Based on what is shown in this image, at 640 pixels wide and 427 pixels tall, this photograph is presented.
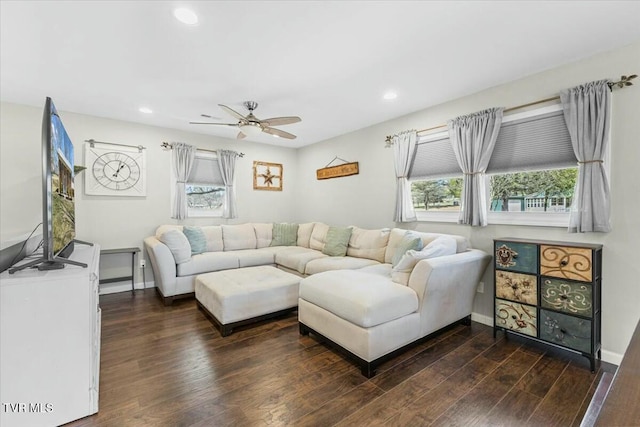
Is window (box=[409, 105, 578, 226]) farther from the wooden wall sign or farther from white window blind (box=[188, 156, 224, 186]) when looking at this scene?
white window blind (box=[188, 156, 224, 186])

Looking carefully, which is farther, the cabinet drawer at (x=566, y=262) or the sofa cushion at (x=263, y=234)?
the sofa cushion at (x=263, y=234)

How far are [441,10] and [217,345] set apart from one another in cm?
316

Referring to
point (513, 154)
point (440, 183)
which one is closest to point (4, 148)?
point (440, 183)

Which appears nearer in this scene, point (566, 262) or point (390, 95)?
point (566, 262)

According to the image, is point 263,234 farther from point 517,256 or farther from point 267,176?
point 517,256

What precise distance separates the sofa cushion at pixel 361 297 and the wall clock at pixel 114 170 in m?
3.36

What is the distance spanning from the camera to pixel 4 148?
352cm

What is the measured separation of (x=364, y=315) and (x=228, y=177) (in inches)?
153

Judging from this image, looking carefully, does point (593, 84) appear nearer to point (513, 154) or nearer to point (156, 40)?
point (513, 154)

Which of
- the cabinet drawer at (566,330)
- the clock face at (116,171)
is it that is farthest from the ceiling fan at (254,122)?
the cabinet drawer at (566,330)

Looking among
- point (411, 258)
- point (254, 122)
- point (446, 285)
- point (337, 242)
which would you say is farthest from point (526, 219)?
point (254, 122)

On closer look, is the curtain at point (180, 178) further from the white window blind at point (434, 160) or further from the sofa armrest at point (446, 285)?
the sofa armrest at point (446, 285)

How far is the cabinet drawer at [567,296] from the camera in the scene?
2240mm

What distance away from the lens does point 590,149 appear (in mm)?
2373
